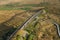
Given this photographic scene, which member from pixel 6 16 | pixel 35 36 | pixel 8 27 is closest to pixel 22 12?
pixel 6 16

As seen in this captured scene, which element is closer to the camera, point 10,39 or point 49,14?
point 10,39

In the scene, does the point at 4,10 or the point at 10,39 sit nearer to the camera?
the point at 10,39

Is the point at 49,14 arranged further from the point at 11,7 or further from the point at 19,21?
the point at 11,7

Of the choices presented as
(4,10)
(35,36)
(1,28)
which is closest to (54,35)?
(35,36)

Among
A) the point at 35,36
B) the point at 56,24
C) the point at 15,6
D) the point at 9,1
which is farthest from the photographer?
the point at 9,1

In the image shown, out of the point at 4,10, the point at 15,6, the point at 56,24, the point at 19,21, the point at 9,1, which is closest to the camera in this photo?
the point at 56,24

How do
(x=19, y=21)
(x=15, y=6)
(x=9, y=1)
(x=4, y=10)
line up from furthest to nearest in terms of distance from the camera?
(x=9, y=1) < (x=15, y=6) < (x=4, y=10) < (x=19, y=21)

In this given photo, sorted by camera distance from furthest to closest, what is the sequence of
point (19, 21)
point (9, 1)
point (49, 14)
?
point (9, 1) < point (49, 14) < point (19, 21)

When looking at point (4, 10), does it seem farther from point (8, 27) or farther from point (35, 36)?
point (35, 36)

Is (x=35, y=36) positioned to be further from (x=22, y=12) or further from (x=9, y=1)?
(x=9, y=1)
